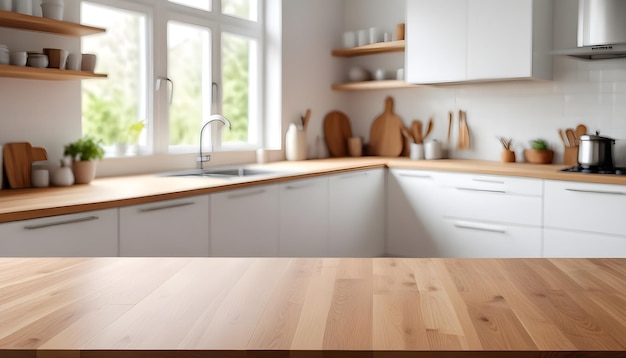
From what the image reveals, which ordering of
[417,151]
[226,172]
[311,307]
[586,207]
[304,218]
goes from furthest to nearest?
[417,151], [226,172], [304,218], [586,207], [311,307]

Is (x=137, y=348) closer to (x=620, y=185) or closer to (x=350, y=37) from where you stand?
(x=620, y=185)

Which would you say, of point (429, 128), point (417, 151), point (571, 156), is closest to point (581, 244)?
point (571, 156)

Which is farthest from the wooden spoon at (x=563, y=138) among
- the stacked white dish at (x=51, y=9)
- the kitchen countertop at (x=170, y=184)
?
the stacked white dish at (x=51, y=9)

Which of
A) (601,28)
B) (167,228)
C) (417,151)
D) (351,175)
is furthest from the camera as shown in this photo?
(417,151)

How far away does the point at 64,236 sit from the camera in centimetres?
261

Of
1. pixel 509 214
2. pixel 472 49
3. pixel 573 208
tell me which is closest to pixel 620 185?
pixel 573 208

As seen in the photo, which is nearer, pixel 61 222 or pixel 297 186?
pixel 61 222

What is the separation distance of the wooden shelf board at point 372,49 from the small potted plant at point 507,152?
3.55 feet

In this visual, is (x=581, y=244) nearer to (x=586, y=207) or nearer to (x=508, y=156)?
(x=586, y=207)

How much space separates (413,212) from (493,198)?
64 centimetres

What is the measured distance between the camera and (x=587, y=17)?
4.15 metres

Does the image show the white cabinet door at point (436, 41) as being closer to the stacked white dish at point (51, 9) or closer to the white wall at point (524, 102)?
the white wall at point (524, 102)

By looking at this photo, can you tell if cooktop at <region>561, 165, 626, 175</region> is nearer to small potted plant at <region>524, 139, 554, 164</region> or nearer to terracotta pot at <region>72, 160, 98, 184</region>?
small potted plant at <region>524, 139, 554, 164</region>

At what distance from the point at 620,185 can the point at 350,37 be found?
260 centimetres
